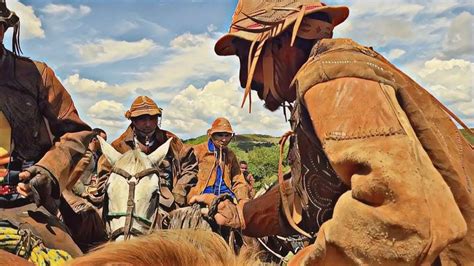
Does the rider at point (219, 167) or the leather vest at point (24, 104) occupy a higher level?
the leather vest at point (24, 104)

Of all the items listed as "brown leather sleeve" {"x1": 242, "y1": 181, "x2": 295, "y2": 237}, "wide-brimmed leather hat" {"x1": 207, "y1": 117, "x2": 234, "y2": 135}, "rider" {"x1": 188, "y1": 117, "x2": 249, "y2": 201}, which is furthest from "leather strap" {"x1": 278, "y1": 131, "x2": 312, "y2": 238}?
"wide-brimmed leather hat" {"x1": 207, "y1": 117, "x2": 234, "y2": 135}

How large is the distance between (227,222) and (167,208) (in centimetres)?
270

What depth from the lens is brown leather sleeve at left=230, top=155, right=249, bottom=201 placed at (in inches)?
332

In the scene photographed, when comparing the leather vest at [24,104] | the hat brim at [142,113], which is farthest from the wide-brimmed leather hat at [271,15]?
the hat brim at [142,113]

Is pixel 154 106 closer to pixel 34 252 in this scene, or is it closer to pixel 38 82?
pixel 38 82

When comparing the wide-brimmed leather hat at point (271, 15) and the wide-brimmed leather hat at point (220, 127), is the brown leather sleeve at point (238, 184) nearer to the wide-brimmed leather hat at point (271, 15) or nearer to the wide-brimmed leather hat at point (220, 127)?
the wide-brimmed leather hat at point (220, 127)

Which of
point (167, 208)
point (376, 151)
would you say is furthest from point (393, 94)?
point (167, 208)

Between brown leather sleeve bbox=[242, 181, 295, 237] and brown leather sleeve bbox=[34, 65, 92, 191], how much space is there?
1371 mm

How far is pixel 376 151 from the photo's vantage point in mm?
1590

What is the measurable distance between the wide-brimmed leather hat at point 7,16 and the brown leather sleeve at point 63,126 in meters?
0.36

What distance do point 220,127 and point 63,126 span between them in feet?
18.4

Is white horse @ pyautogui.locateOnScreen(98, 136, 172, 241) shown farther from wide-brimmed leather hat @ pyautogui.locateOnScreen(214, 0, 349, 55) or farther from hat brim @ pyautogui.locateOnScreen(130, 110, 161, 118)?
hat brim @ pyautogui.locateOnScreen(130, 110, 161, 118)

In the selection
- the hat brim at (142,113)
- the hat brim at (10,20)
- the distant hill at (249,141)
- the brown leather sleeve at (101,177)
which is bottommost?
the distant hill at (249,141)

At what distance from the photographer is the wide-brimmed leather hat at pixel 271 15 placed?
2369 millimetres
